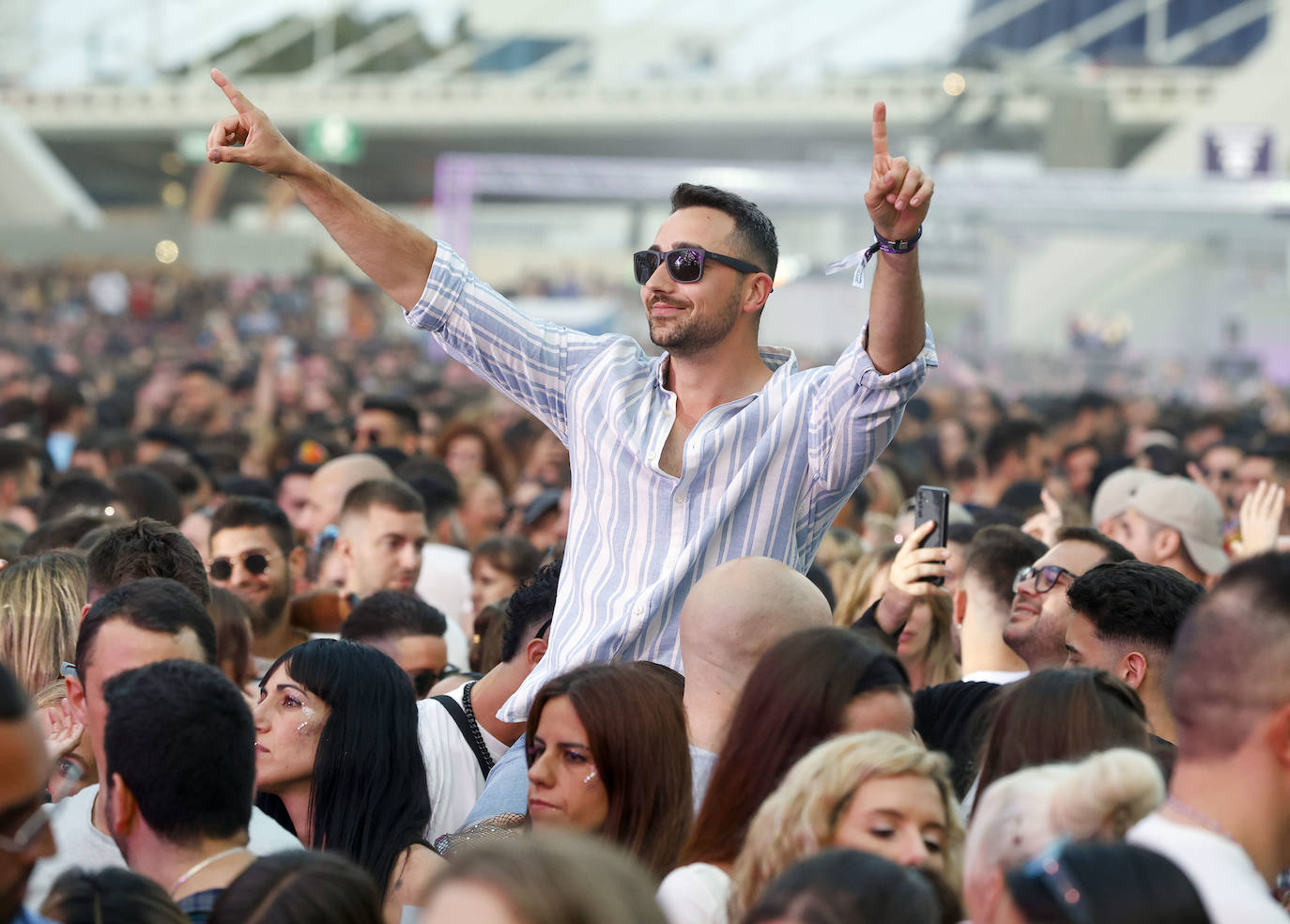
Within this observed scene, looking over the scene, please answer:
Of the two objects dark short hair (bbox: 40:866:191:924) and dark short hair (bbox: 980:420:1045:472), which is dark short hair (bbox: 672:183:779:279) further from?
dark short hair (bbox: 980:420:1045:472)

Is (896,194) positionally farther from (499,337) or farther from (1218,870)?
(1218,870)

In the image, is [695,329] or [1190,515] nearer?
[695,329]

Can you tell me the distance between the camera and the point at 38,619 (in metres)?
4.34

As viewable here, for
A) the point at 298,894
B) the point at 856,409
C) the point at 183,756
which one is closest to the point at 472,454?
the point at 856,409

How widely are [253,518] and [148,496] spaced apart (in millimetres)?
1237

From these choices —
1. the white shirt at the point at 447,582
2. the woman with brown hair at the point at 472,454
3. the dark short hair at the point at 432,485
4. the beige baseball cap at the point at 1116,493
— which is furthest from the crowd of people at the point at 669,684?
the woman with brown hair at the point at 472,454

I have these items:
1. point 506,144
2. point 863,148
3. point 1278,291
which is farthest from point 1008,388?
point 506,144

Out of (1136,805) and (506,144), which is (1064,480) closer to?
(1136,805)

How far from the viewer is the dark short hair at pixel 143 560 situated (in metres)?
4.43

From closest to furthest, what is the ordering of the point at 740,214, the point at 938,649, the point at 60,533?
1. the point at 740,214
2. the point at 938,649
3. the point at 60,533

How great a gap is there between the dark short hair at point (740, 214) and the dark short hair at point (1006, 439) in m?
6.42

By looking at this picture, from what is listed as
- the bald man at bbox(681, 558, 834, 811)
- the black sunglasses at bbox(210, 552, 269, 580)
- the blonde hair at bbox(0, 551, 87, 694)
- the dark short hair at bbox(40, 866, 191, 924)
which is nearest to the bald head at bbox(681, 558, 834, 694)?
the bald man at bbox(681, 558, 834, 811)

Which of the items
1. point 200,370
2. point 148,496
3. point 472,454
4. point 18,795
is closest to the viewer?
point 18,795

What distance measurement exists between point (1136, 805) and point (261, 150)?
2.49m
